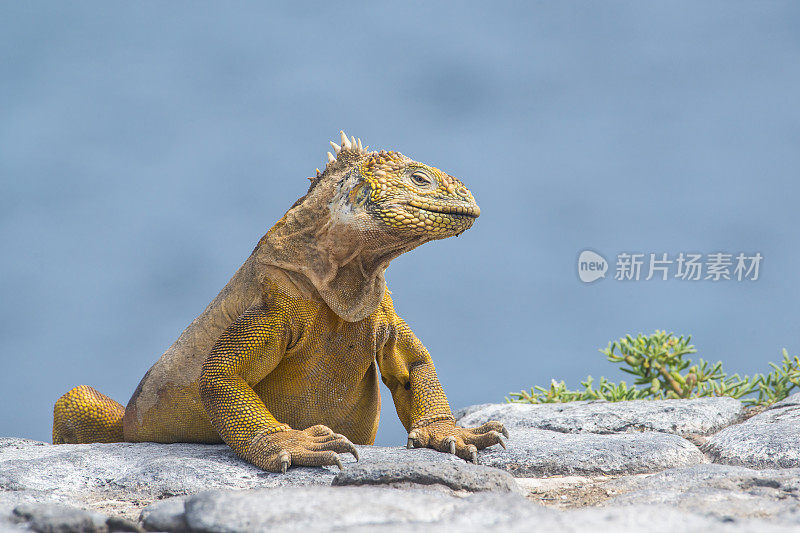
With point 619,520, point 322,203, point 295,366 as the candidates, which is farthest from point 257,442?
point 619,520

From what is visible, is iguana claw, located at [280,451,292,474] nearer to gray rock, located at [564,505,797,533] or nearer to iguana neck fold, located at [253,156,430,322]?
iguana neck fold, located at [253,156,430,322]

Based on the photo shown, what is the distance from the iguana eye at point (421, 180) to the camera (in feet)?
15.1

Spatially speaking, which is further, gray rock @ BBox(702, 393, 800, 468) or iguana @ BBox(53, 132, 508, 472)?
gray rock @ BBox(702, 393, 800, 468)

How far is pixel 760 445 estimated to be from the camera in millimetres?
5004

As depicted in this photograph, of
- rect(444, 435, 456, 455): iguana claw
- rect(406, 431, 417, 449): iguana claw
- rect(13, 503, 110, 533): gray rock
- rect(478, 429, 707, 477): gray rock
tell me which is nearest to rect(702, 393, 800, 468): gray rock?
rect(478, 429, 707, 477): gray rock

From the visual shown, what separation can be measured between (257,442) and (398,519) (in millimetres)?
2074

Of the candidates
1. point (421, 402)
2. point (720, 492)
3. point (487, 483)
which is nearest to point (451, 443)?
point (421, 402)

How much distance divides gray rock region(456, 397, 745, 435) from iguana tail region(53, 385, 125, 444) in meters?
2.94

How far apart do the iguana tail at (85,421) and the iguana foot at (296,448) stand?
2.29 m

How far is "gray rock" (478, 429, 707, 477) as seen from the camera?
185 inches

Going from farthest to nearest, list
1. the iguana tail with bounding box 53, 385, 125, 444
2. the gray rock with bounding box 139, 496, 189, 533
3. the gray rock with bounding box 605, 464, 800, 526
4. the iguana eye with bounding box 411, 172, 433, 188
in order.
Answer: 1. the iguana tail with bounding box 53, 385, 125, 444
2. the iguana eye with bounding box 411, 172, 433, 188
3. the gray rock with bounding box 605, 464, 800, 526
4. the gray rock with bounding box 139, 496, 189, 533

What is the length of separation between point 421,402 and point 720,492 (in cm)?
230

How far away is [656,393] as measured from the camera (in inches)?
319

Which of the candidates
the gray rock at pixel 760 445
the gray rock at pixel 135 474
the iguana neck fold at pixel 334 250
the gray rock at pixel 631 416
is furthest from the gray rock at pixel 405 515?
the gray rock at pixel 631 416
